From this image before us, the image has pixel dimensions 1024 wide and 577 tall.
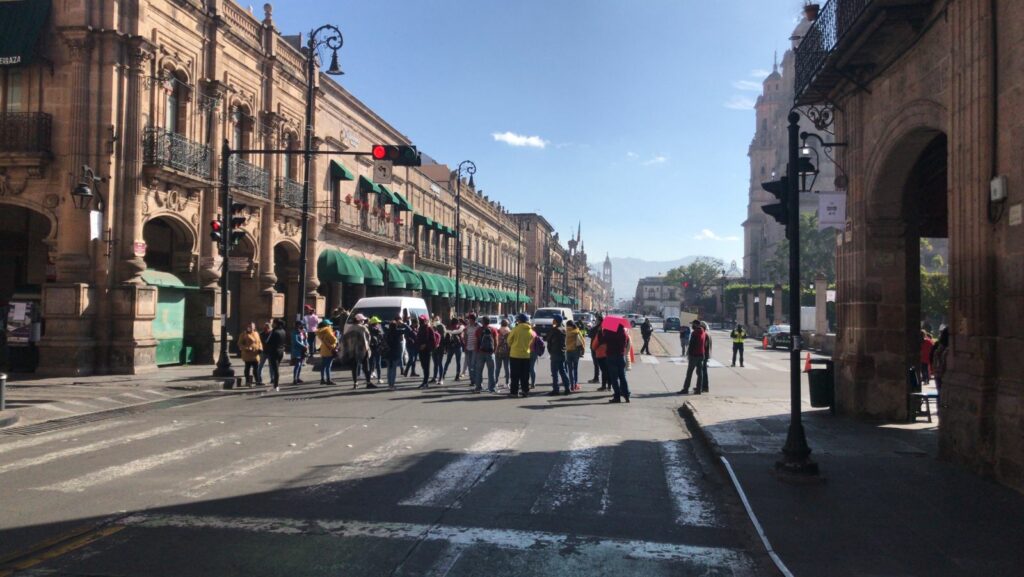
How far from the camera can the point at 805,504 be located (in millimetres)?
6863

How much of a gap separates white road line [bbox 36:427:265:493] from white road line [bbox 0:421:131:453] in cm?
218

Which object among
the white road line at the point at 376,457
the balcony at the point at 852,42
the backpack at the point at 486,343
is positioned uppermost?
the balcony at the point at 852,42

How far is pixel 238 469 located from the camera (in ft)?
26.7

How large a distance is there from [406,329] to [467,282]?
39.0 meters

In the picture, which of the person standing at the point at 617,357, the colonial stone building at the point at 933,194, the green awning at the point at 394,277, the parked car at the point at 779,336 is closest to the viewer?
the colonial stone building at the point at 933,194

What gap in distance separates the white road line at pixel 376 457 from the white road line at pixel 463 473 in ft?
2.69

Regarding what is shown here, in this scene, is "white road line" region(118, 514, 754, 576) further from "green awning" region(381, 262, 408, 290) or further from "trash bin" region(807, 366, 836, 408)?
"green awning" region(381, 262, 408, 290)

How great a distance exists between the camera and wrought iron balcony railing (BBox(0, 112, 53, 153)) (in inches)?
722

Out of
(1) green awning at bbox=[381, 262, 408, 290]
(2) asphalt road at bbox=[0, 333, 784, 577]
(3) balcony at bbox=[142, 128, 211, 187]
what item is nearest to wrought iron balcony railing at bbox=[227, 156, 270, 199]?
(3) balcony at bbox=[142, 128, 211, 187]

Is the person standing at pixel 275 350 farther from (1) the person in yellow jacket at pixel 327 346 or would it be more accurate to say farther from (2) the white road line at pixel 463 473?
(2) the white road line at pixel 463 473

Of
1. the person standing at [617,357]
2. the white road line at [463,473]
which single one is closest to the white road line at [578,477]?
the white road line at [463,473]

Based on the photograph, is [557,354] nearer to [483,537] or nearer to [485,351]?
[485,351]

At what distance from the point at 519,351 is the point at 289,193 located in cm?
1587

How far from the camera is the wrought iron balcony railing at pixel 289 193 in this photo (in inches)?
1074
